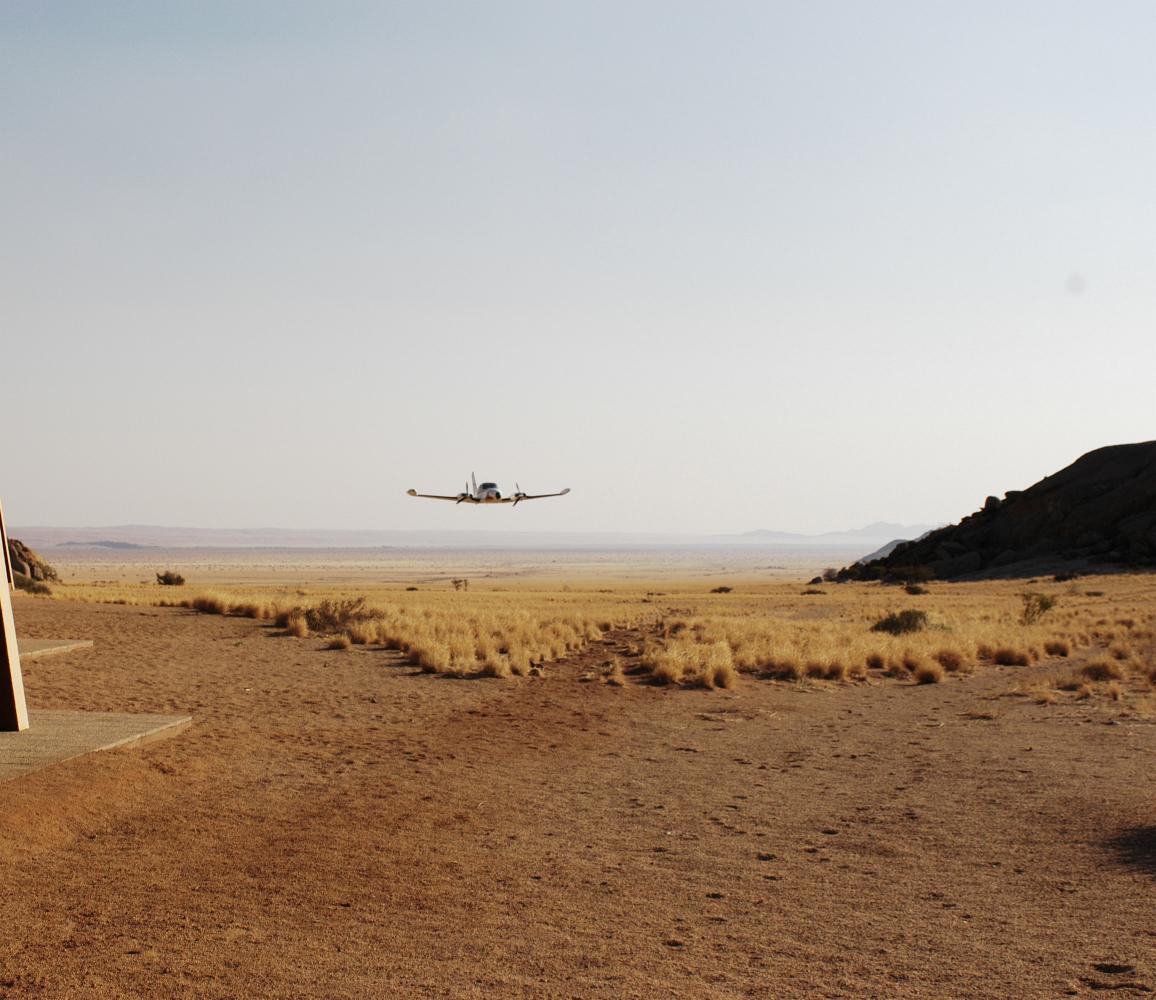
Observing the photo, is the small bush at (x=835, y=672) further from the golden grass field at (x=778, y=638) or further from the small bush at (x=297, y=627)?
the small bush at (x=297, y=627)

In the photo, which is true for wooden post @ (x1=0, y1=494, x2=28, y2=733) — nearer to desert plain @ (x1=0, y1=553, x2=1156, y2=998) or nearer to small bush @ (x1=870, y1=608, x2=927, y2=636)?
desert plain @ (x1=0, y1=553, x2=1156, y2=998)

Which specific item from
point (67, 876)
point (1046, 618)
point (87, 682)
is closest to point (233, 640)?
point (87, 682)

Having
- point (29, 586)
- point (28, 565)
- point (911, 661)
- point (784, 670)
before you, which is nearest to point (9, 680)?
point (784, 670)

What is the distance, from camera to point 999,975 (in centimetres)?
636

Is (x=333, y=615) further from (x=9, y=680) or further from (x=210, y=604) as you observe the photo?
(x=9, y=680)

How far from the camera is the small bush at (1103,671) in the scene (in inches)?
850

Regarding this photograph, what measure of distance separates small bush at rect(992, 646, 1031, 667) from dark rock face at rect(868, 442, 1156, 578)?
40.2 metres

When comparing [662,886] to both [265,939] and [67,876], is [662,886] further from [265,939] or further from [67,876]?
[67,876]

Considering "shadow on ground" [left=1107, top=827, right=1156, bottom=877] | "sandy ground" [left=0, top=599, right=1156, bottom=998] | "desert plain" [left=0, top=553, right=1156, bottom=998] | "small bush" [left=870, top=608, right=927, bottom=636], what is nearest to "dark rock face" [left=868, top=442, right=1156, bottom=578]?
"small bush" [left=870, top=608, right=927, bottom=636]

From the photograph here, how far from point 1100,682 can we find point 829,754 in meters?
9.42

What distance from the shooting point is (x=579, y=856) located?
9.24m

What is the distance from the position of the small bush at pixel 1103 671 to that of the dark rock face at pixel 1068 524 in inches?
1723

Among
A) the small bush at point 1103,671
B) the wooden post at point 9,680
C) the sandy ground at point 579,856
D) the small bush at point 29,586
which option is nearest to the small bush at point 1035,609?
the small bush at point 1103,671

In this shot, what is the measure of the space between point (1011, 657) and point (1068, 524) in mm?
49735
